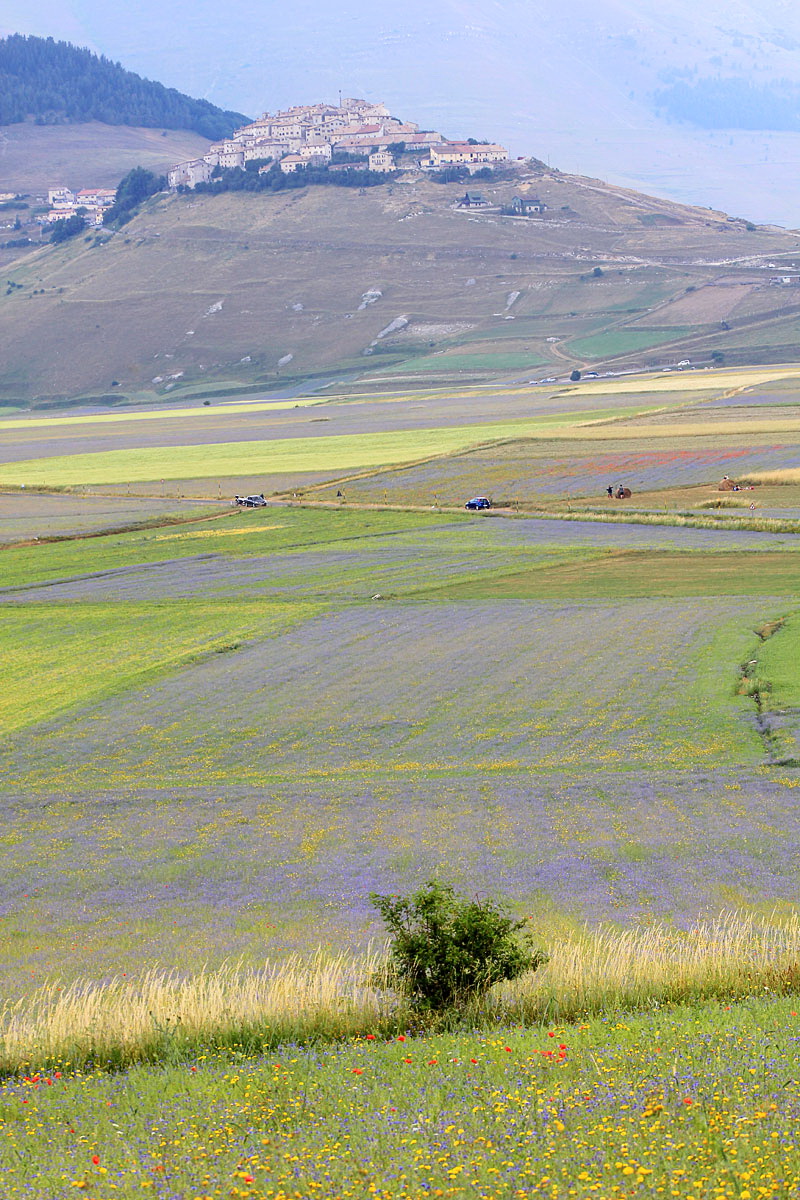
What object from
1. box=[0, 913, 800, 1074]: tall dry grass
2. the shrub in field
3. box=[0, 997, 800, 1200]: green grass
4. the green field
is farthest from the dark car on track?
box=[0, 997, 800, 1200]: green grass

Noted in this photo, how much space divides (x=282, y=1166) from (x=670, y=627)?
3630 cm

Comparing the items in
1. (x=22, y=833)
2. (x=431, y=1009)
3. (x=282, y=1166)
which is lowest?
(x=22, y=833)

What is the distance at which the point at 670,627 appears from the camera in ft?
148

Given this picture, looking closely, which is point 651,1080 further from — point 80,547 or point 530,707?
point 80,547

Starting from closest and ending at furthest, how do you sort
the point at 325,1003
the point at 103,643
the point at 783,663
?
Result: the point at 325,1003 → the point at 783,663 → the point at 103,643

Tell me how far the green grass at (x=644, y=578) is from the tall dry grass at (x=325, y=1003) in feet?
115

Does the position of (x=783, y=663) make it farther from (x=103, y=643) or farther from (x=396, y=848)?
(x=103, y=643)

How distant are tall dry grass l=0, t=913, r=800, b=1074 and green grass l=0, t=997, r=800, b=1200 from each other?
702 millimetres

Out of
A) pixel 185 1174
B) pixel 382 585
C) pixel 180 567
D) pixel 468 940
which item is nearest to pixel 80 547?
pixel 180 567

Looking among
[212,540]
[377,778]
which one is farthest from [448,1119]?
[212,540]

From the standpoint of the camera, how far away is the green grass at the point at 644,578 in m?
51.8

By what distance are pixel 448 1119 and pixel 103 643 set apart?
38.5 metres

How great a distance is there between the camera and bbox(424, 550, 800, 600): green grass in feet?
170

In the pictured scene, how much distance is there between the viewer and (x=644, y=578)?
55094 millimetres
